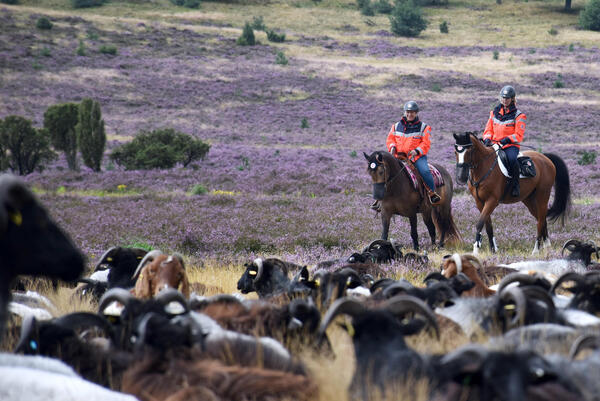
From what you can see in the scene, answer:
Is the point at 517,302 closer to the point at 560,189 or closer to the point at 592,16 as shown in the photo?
the point at 560,189

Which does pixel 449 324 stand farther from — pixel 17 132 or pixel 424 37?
pixel 424 37

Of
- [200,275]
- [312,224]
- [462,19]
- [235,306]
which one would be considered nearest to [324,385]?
[235,306]

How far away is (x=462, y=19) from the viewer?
3024 inches

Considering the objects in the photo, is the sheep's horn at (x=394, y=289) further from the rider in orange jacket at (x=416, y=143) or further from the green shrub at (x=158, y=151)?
the green shrub at (x=158, y=151)

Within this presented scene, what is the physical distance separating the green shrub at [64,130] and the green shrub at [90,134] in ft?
3.41

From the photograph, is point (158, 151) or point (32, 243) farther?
point (158, 151)

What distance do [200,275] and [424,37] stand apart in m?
62.8

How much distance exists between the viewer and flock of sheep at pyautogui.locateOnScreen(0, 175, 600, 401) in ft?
14.3

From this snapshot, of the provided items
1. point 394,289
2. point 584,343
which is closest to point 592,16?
point 394,289

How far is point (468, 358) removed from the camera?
4469 millimetres

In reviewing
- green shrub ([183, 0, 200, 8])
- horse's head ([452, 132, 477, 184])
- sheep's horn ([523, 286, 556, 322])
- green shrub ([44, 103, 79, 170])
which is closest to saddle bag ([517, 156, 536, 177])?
horse's head ([452, 132, 477, 184])

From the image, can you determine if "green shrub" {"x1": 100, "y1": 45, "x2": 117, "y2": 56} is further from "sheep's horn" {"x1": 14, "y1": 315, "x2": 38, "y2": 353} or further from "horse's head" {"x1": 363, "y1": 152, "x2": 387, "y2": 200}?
"sheep's horn" {"x1": 14, "y1": 315, "x2": 38, "y2": 353}

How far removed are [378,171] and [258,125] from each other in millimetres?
29452

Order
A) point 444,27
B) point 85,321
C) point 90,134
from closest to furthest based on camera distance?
point 85,321
point 90,134
point 444,27
